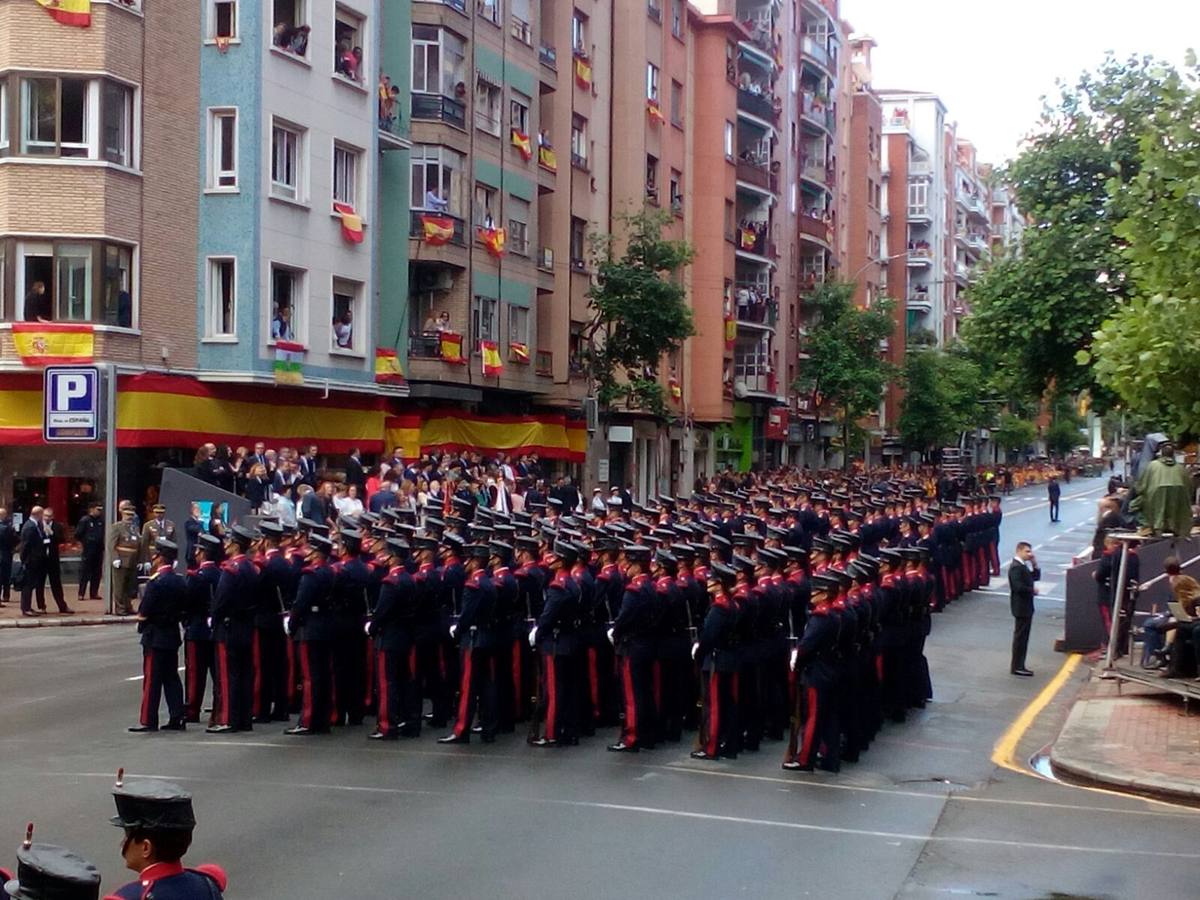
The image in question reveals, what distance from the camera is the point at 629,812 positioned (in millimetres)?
11594

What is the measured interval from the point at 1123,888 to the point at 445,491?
19.2 metres

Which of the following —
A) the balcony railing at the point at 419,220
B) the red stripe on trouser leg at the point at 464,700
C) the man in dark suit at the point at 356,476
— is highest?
the balcony railing at the point at 419,220

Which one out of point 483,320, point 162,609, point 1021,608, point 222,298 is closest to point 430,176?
point 483,320

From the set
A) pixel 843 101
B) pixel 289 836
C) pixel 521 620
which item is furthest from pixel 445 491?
pixel 843 101

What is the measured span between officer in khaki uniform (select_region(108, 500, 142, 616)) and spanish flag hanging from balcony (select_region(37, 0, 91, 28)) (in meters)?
9.19

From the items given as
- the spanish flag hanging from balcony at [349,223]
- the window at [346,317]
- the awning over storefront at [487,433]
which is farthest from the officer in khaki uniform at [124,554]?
the awning over storefront at [487,433]

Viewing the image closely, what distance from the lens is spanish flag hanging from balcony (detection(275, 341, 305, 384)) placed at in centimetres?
3200

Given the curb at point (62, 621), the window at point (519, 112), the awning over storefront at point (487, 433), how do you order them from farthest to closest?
the window at point (519, 112)
the awning over storefront at point (487, 433)
the curb at point (62, 621)

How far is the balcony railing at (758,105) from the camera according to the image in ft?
200

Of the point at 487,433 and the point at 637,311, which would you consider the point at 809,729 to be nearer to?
the point at 487,433

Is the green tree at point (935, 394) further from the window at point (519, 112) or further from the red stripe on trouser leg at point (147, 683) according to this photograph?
the red stripe on trouser leg at point (147, 683)

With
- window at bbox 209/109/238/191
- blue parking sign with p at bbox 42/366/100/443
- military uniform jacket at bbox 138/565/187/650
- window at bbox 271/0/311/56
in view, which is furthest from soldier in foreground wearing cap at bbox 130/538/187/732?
window at bbox 271/0/311/56

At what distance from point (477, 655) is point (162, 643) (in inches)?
115

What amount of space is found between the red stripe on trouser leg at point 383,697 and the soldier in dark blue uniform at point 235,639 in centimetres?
132
